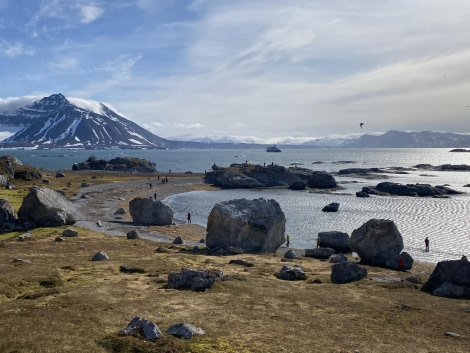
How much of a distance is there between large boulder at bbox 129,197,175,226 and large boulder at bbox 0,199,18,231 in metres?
17.5

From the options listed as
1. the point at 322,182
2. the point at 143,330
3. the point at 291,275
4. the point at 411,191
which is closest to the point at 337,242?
the point at 291,275

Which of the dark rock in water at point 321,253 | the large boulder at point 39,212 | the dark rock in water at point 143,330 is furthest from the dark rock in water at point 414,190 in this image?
the dark rock in water at point 143,330

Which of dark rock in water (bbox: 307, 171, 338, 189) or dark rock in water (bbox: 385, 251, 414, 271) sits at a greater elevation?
dark rock in water (bbox: 307, 171, 338, 189)

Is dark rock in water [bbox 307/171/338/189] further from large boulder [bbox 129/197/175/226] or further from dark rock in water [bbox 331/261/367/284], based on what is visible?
dark rock in water [bbox 331/261/367/284]

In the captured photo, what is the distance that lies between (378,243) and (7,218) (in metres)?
45.0

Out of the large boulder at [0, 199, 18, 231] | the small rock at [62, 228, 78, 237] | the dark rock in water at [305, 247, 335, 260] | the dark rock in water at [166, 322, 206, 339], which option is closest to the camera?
the dark rock in water at [166, 322, 206, 339]

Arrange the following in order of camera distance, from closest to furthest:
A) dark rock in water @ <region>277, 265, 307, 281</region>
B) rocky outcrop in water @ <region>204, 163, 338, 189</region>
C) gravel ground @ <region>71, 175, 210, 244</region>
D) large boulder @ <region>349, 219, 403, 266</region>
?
dark rock in water @ <region>277, 265, 307, 281</region> < large boulder @ <region>349, 219, 403, 266</region> < gravel ground @ <region>71, 175, 210, 244</region> < rocky outcrop in water @ <region>204, 163, 338, 189</region>

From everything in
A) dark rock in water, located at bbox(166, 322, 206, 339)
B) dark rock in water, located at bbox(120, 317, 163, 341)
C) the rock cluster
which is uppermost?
dark rock in water, located at bbox(120, 317, 163, 341)

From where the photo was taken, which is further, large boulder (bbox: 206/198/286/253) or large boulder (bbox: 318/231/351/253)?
large boulder (bbox: 318/231/351/253)

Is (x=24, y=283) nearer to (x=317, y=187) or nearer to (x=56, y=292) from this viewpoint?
(x=56, y=292)

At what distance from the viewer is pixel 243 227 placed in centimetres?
4584

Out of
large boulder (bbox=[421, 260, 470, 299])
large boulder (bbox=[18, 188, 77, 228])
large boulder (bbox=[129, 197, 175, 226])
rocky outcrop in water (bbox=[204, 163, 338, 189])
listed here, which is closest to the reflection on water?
large boulder (bbox=[129, 197, 175, 226])

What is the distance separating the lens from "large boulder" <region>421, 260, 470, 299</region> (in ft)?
92.4

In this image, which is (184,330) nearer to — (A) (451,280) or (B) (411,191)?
(A) (451,280)
